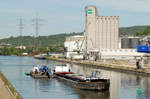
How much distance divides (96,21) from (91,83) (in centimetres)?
14593

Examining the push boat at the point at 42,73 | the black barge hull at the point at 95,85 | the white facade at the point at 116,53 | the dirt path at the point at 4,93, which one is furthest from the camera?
the white facade at the point at 116,53

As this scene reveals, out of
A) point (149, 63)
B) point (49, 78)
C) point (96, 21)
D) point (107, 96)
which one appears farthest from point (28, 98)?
point (96, 21)

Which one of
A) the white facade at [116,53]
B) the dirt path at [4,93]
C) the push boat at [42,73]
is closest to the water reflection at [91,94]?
the dirt path at [4,93]

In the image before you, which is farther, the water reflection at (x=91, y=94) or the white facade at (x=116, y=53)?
the white facade at (x=116, y=53)

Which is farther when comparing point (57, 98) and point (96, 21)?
point (96, 21)

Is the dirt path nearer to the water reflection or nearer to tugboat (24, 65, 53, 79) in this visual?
the water reflection

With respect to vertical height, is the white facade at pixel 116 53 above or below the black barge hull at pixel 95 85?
above

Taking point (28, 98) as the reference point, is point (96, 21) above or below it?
above

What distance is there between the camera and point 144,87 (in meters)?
59.3

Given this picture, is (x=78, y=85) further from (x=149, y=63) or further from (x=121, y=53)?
(x=121, y=53)

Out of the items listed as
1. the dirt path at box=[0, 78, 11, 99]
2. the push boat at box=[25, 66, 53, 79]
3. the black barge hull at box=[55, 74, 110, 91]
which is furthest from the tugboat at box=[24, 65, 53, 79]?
the dirt path at box=[0, 78, 11, 99]

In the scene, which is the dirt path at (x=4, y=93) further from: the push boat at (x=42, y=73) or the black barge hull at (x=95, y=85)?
the push boat at (x=42, y=73)

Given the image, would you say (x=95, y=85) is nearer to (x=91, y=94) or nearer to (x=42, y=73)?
(x=91, y=94)

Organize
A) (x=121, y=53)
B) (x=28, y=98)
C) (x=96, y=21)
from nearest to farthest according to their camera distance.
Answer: (x=28, y=98) < (x=121, y=53) < (x=96, y=21)
